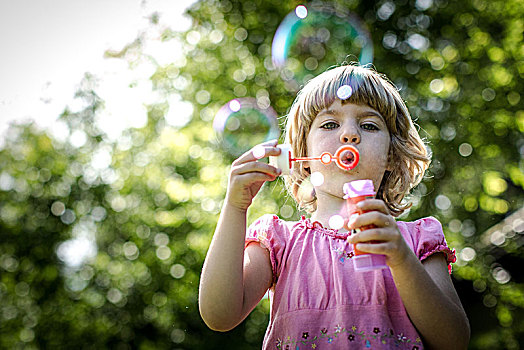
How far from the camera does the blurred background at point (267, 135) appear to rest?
512 cm

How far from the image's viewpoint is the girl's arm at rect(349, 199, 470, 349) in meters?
1.11

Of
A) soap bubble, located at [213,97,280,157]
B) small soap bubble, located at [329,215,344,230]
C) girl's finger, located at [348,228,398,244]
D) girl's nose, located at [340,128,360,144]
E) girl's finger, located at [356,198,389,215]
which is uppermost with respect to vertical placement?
soap bubble, located at [213,97,280,157]

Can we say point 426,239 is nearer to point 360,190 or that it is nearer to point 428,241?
point 428,241

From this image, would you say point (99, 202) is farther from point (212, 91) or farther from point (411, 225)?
point (411, 225)

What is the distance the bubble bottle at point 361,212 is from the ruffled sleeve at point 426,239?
13.2 inches

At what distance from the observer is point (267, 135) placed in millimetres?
5484

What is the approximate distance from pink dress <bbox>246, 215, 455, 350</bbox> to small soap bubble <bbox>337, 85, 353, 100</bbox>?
0.40 meters

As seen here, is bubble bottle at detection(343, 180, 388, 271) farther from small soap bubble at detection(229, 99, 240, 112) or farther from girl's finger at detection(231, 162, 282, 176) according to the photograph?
small soap bubble at detection(229, 99, 240, 112)

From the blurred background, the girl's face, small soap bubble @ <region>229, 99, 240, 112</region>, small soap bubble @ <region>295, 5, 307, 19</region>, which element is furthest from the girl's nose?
small soap bubble @ <region>229, 99, 240, 112</region>

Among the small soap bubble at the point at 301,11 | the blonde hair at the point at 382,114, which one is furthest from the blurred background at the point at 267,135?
the blonde hair at the point at 382,114

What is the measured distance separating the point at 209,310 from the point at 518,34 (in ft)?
16.0

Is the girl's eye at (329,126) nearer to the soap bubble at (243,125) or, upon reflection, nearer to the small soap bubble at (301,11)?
the soap bubble at (243,125)

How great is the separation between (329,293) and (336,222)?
231 mm

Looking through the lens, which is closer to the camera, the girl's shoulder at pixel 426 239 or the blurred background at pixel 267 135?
the girl's shoulder at pixel 426 239
